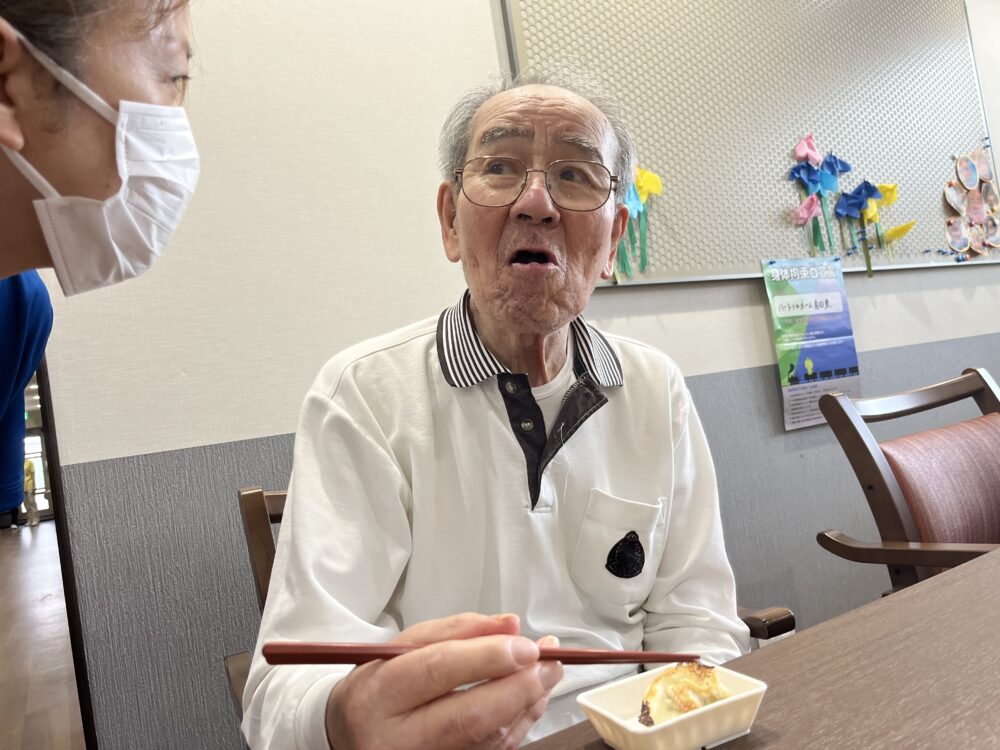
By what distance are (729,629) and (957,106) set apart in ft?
9.83

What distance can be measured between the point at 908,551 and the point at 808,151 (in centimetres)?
172

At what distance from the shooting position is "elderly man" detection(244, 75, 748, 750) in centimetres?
96

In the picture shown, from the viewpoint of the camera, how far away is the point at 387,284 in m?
1.80

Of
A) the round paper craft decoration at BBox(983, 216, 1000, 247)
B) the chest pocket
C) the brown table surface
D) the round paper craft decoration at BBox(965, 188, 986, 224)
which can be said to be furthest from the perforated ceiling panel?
the brown table surface

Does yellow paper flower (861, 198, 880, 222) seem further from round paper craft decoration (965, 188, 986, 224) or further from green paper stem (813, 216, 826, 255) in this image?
round paper craft decoration (965, 188, 986, 224)

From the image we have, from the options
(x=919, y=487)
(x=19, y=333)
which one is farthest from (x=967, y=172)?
(x=19, y=333)

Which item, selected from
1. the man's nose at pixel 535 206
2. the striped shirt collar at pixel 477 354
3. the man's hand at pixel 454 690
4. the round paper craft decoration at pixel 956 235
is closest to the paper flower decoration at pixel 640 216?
the striped shirt collar at pixel 477 354

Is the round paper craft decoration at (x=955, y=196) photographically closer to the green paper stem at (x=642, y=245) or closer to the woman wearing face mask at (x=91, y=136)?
the green paper stem at (x=642, y=245)

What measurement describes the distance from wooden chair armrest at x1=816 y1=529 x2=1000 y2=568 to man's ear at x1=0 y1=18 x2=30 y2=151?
1.42 metres

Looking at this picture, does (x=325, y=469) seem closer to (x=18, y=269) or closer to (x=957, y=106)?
(x=18, y=269)

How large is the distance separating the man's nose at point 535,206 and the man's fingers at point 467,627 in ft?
2.20

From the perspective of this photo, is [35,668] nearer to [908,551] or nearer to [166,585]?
[166,585]

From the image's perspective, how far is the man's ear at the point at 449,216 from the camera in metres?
1.25

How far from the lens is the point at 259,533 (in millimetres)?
1212
